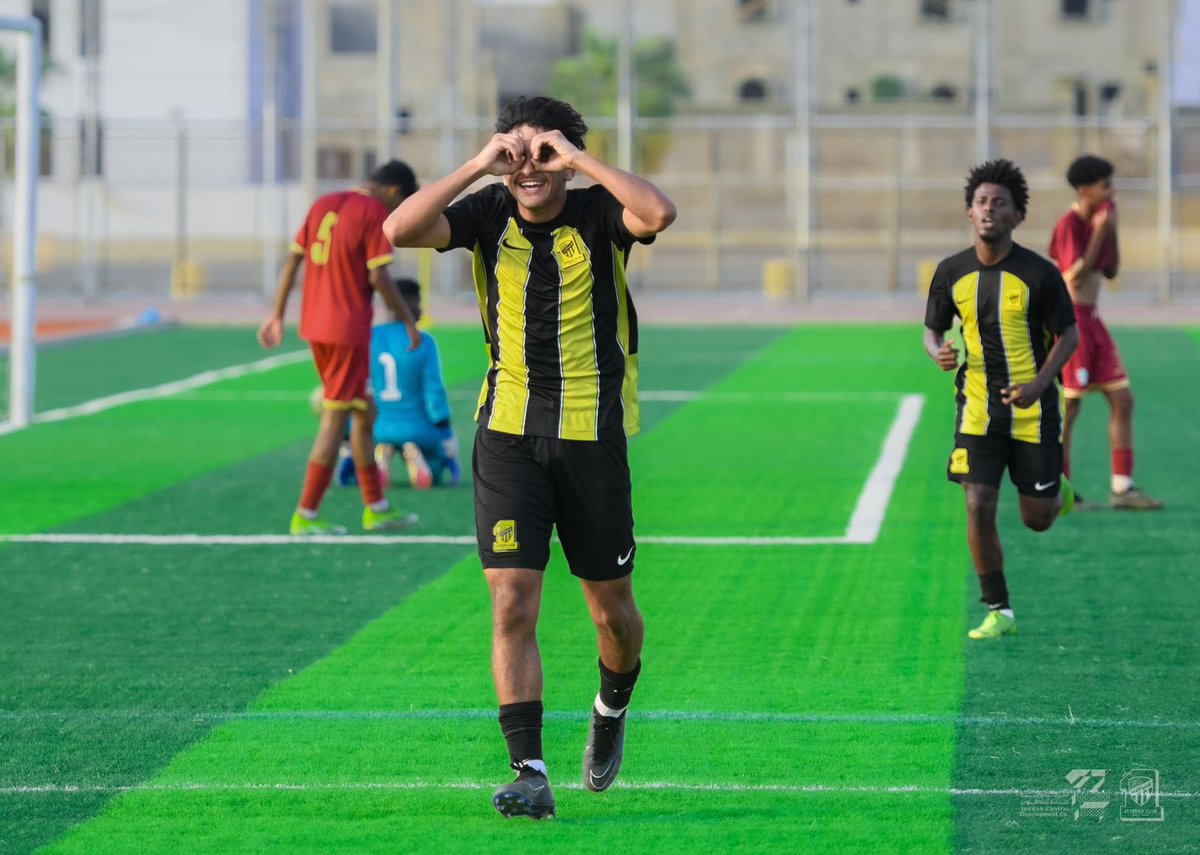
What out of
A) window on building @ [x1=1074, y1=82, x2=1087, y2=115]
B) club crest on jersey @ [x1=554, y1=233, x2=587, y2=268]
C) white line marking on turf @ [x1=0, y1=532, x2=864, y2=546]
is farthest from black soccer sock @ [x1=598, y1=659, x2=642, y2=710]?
window on building @ [x1=1074, y1=82, x2=1087, y2=115]

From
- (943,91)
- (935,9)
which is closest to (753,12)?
(935,9)

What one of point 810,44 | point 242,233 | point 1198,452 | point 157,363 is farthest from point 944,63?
point 1198,452

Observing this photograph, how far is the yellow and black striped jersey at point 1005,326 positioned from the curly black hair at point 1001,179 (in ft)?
0.75

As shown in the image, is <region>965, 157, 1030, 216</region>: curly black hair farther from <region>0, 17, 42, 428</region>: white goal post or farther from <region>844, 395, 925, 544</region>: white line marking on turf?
<region>0, 17, 42, 428</region>: white goal post

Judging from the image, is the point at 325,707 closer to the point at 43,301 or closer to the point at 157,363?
the point at 157,363

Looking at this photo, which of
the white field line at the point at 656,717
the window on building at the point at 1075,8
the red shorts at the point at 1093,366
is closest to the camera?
the white field line at the point at 656,717

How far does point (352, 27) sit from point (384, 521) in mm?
69840

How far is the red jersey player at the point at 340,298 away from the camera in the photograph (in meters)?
11.2

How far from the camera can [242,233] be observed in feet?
182

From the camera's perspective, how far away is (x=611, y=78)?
75.8m

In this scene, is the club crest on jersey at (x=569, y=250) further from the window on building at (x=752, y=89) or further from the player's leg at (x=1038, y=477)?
the window on building at (x=752, y=89)

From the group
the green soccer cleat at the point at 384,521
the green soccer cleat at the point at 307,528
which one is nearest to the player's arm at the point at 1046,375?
the green soccer cleat at the point at 384,521

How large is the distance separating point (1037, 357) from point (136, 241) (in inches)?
2069

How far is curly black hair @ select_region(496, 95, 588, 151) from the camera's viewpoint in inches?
234
